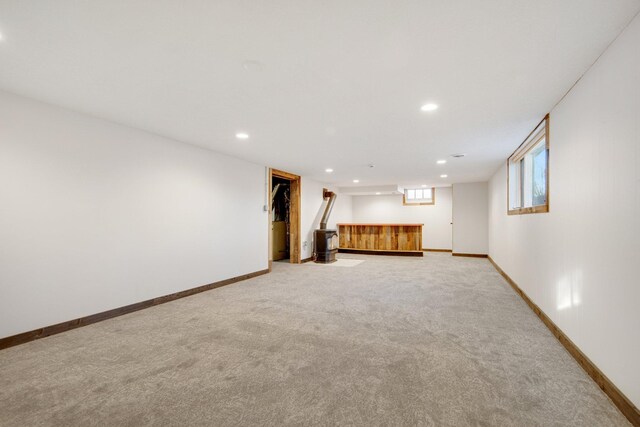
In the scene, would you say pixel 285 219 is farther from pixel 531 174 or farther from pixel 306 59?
pixel 306 59

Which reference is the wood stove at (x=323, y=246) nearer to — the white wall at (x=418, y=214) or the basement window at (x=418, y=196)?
the white wall at (x=418, y=214)

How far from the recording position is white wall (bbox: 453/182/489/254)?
28.6 ft

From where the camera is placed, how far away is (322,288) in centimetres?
481

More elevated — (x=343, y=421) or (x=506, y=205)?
(x=506, y=205)

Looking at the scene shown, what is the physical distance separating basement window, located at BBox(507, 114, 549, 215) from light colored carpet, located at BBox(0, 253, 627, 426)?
4.67 ft

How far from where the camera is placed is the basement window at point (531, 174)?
3.21 metres

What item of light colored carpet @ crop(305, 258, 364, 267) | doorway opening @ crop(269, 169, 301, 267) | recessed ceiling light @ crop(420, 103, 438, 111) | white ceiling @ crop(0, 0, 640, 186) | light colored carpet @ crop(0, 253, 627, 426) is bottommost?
light colored carpet @ crop(305, 258, 364, 267)

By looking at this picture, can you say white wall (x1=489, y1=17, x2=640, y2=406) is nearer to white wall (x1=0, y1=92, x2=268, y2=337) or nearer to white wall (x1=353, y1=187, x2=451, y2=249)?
white wall (x1=0, y1=92, x2=268, y2=337)

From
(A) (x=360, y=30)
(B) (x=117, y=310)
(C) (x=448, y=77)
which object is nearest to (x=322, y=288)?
(B) (x=117, y=310)

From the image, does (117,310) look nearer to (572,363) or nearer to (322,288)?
(322,288)

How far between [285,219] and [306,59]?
259 inches

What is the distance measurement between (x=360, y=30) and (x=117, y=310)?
3.87 m

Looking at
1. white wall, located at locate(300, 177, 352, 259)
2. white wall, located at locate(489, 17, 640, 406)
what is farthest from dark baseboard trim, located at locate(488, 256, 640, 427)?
white wall, located at locate(300, 177, 352, 259)

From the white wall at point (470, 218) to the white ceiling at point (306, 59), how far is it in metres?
5.66
